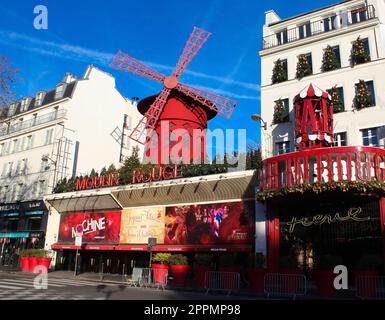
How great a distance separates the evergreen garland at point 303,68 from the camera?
57.5 ft

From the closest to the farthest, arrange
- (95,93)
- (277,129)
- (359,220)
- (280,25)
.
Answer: (359,220), (277,129), (280,25), (95,93)

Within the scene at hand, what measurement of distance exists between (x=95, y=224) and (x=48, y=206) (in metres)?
4.62

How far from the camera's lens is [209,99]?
976 inches

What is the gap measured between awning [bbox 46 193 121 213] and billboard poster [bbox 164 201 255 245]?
433cm

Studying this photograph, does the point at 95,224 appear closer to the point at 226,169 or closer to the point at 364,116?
the point at 226,169

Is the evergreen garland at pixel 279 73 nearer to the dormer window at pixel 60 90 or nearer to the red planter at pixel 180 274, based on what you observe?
the red planter at pixel 180 274

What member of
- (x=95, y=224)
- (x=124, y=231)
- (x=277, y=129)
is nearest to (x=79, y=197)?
(x=95, y=224)

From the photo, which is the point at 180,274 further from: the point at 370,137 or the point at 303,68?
the point at 303,68

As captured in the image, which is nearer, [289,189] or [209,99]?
[289,189]

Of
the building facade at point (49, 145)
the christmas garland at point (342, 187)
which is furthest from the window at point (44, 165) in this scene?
the christmas garland at point (342, 187)

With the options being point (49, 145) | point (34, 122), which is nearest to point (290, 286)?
point (49, 145)

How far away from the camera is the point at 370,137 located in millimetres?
15305

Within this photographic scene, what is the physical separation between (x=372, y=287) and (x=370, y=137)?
6.10 metres

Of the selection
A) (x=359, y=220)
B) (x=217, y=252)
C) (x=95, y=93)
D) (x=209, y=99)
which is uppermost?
(x=95, y=93)
